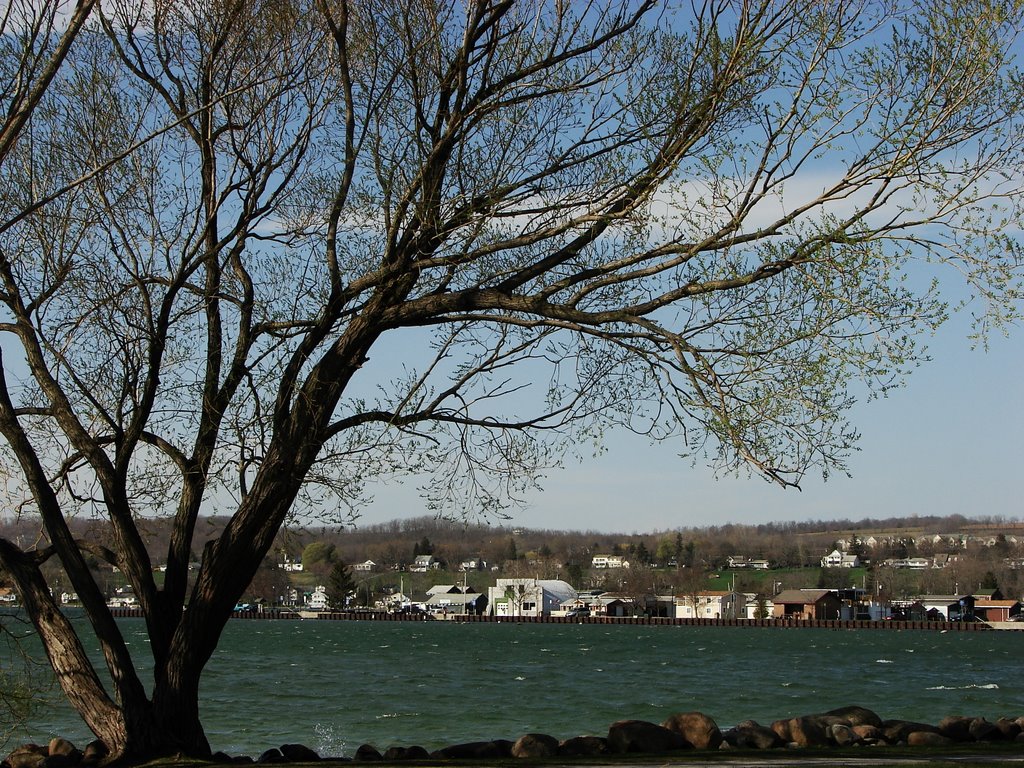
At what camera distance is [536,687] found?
50531 millimetres

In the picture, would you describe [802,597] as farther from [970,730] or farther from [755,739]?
[755,739]

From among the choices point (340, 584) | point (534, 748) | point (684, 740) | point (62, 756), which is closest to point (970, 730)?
point (684, 740)

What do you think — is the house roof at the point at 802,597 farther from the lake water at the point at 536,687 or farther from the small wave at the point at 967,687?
the small wave at the point at 967,687

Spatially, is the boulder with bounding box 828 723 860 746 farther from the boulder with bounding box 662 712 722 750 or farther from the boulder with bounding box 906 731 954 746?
the boulder with bounding box 662 712 722 750

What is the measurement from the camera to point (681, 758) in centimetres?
1467

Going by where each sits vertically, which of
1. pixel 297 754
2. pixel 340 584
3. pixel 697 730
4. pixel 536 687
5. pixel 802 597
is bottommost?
pixel 536 687

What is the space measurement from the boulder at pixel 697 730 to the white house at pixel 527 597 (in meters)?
167

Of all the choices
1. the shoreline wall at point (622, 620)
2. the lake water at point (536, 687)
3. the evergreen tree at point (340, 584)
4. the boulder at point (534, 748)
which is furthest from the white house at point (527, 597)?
the boulder at point (534, 748)

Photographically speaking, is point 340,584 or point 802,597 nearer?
point 802,597

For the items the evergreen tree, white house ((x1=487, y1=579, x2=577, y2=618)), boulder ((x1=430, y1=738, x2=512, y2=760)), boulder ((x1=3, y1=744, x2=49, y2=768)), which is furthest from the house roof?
boulder ((x1=3, y1=744, x2=49, y2=768))

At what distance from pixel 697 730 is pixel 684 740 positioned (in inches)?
15.4

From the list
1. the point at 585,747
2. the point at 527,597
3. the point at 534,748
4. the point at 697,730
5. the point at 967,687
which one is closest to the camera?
the point at 534,748

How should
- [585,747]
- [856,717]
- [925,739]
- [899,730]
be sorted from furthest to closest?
1. [856,717]
2. [899,730]
3. [925,739]
4. [585,747]

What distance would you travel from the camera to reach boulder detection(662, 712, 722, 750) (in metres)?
17.4
